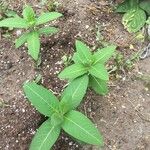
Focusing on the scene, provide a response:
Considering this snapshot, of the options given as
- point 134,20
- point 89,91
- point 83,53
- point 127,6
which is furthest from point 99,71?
point 127,6

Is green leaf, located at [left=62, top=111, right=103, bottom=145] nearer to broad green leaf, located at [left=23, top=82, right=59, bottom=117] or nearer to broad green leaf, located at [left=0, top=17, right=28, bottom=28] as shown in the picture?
broad green leaf, located at [left=23, top=82, right=59, bottom=117]

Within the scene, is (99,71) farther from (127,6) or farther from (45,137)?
(127,6)

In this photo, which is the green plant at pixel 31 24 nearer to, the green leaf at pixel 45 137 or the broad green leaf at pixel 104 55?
the broad green leaf at pixel 104 55

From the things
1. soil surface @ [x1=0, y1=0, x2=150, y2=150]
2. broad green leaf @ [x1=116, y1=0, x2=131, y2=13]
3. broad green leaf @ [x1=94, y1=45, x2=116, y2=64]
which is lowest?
soil surface @ [x1=0, y1=0, x2=150, y2=150]

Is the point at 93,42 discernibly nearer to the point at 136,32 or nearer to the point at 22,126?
the point at 136,32

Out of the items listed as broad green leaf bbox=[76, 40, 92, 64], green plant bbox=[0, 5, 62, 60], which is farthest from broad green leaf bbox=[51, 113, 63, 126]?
green plant bbox=[0, 5, 62, 60]

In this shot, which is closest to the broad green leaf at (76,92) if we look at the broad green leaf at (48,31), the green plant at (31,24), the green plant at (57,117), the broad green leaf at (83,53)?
the green plant at (57,117)

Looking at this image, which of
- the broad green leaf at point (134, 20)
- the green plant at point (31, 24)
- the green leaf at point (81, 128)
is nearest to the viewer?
the green leaf at point (81, 128)

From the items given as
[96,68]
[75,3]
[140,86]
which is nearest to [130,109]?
[140,86]
